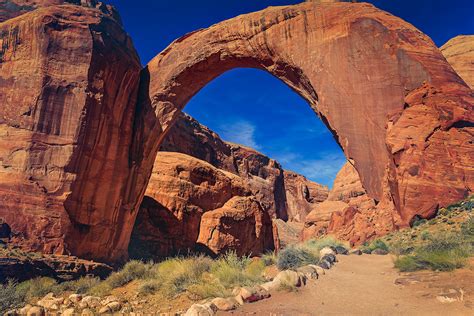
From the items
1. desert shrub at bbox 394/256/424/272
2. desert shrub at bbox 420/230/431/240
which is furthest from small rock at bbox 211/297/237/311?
desert shrub at bbox 420/230/431/240

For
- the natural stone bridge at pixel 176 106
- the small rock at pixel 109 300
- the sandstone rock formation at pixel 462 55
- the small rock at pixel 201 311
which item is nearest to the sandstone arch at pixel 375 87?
the natural stone bridge at pixel 176 106

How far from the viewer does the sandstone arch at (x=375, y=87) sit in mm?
8477

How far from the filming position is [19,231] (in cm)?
978

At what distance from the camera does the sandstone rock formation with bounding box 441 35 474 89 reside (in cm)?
3234

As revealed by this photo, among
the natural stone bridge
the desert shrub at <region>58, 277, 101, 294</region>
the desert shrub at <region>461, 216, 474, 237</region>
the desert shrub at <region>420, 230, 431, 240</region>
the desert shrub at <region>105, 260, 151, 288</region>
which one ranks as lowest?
the desert shrub at <region>58, 277, 101, 294</region>

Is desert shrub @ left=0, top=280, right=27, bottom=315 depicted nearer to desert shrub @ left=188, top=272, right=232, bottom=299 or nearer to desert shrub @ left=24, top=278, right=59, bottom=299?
desert shrub @ left=24, top=278, right=59, bottom=299

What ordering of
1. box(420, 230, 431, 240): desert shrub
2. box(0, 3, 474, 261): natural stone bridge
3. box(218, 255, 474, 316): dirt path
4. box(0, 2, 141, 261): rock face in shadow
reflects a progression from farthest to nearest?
1. box(0, 2, 141, 261): rock face in shadow
2. box(0, 3, 474, 261): natural stone bridge
3. box(420, 230, 431, 240): desert shrub
4. box(218, 255, 474, 316): dirt path

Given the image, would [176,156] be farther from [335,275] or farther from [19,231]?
[335,275]

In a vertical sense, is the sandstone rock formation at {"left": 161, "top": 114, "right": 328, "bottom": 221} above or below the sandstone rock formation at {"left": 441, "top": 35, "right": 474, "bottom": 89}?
below

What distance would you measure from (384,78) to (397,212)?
367 cm

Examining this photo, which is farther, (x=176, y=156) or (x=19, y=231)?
(x=176, y=156)

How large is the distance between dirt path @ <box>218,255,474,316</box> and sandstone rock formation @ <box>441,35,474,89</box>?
30.7 metres

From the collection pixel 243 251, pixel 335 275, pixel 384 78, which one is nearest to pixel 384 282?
pixel 335 275

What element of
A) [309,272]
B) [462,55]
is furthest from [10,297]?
[462,55]
